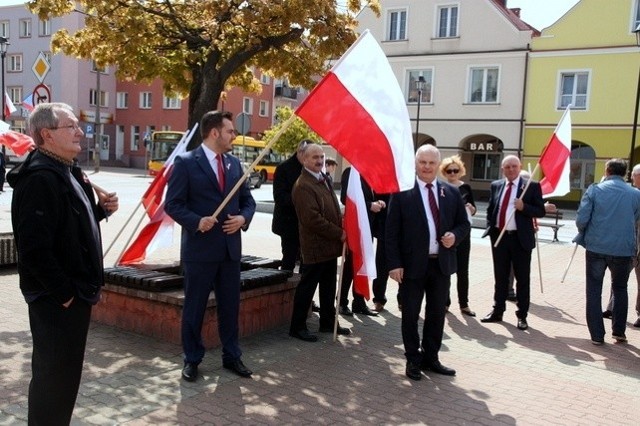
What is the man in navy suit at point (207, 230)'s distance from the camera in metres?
4.87

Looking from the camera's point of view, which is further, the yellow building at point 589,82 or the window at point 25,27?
the window at point 25,27

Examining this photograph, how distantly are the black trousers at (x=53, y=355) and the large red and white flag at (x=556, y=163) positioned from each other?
21.9 ft

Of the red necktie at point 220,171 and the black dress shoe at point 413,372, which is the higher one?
the red necktie at point 220,171

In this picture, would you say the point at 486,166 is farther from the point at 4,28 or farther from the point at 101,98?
the point at 4,28

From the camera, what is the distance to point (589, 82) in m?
29.4

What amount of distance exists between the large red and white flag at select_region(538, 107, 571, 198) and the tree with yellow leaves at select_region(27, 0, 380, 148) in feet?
9.99

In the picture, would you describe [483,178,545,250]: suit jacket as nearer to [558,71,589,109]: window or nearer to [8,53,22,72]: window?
[558,71,589,109]: window

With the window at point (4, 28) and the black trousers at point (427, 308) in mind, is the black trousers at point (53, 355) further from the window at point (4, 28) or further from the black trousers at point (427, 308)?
the window at point (4, 28)

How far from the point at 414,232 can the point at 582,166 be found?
29154 millimetres

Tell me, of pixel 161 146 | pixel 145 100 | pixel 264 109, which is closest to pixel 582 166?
pixel 161 146

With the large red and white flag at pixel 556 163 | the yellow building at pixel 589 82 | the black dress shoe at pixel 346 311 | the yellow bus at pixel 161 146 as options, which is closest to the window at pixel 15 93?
the yellow bus at pixel 161 146

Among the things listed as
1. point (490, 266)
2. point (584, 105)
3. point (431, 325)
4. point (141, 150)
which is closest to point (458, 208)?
point (431, 325)

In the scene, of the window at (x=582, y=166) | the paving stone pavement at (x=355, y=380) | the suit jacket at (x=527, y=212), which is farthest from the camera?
the window at (x=582, y=166)

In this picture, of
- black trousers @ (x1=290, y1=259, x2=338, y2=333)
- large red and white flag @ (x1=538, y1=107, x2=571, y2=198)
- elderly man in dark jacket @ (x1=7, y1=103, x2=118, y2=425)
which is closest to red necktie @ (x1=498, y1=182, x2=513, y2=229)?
large red and white flag @ (x1=538, y1=107, x2=571, y2=198)
